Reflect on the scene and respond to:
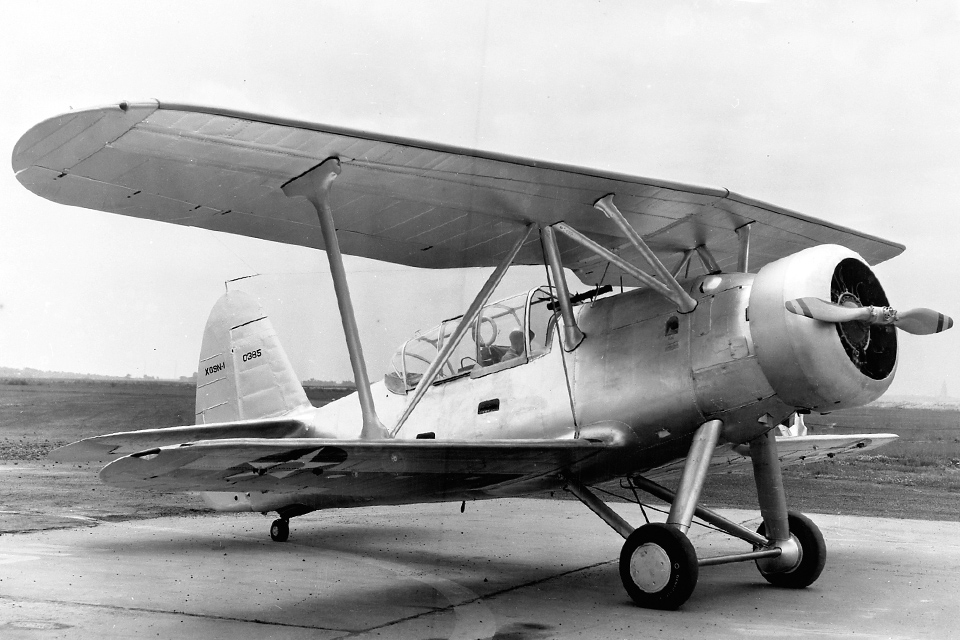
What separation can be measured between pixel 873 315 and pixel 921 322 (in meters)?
0.38

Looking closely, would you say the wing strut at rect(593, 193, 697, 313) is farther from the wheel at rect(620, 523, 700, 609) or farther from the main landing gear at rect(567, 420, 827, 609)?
Result: the wheel at rect(620, 523, 700, 609)

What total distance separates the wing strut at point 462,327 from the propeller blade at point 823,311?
6.49 ft

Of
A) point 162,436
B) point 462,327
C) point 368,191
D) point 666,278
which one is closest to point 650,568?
point 666,278

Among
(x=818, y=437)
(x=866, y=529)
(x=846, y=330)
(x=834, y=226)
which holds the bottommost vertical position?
(x=866, y=529)

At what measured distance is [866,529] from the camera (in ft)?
31.7

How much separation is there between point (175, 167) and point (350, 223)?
5.20 feet

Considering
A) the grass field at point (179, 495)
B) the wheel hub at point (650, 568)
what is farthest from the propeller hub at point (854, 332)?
the grass field at point (179, 495)

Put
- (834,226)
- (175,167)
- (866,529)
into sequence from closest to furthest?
1. (175,167)
2. (834,226)
3. (866,529)

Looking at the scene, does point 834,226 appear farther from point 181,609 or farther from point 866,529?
point 181,609

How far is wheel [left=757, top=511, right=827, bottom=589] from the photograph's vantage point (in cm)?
595

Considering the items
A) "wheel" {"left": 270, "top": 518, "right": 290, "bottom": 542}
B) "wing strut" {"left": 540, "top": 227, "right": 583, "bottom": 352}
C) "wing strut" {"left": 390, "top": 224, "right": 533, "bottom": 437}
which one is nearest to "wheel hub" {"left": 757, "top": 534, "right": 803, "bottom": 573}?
"wing strut" {"left": 540, "top": 227, "right": 583, "bottom": 352}

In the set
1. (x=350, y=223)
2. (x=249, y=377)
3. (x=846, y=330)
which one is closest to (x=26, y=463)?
(x=249, y=377)

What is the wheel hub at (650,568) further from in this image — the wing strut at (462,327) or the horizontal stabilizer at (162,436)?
the horizontal stabilizer at (162,436)

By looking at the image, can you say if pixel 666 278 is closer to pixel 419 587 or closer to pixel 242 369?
pixel 419 587
